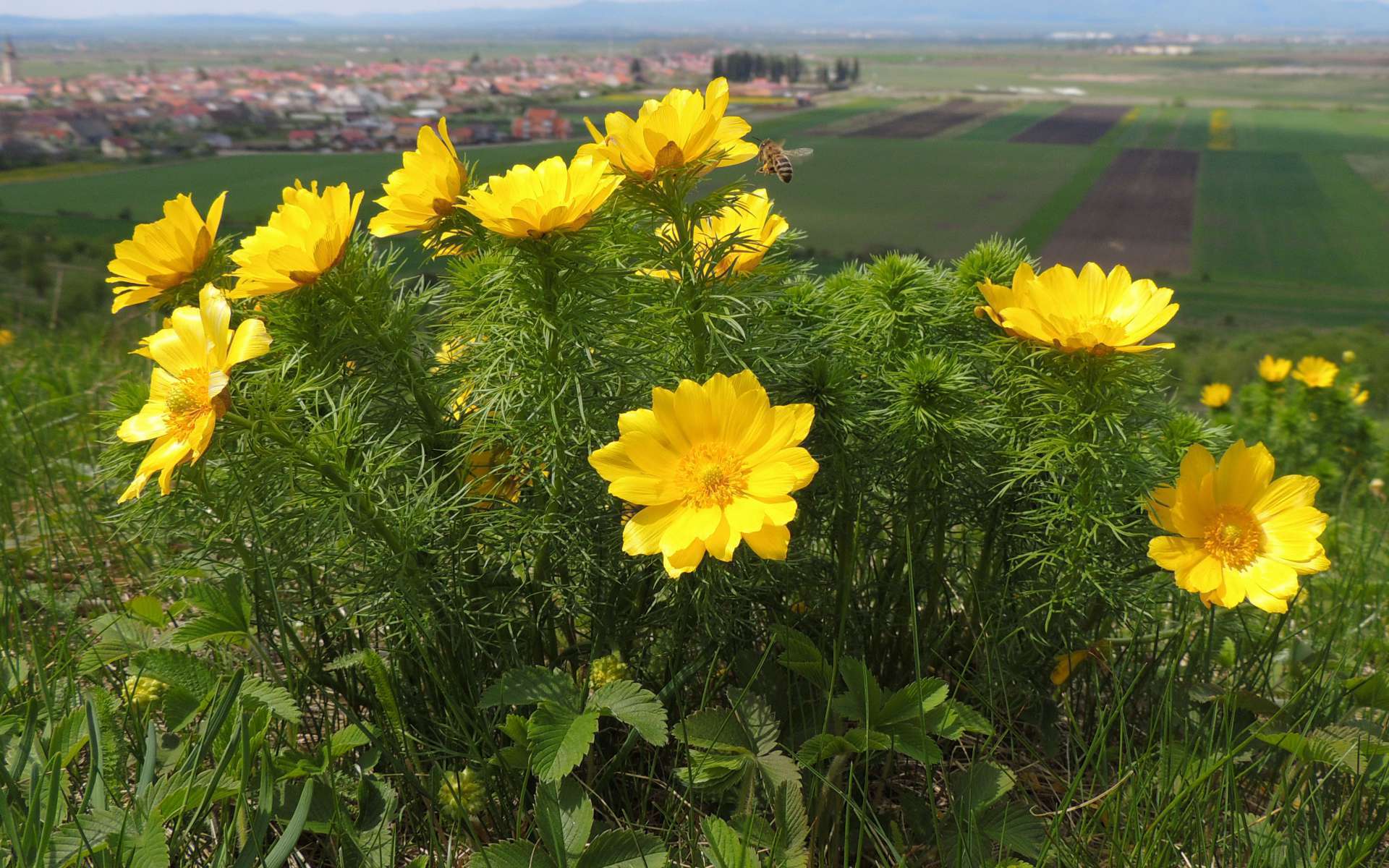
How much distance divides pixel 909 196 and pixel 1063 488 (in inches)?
1363

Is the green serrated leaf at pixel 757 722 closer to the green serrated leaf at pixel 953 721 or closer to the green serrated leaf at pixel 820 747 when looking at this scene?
the green serrated leaf at pixel 820 747

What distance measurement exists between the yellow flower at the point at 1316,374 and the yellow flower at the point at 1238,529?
12.8ft

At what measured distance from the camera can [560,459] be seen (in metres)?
1.30

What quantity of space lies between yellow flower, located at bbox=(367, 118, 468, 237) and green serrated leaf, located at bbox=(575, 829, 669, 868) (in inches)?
33.1

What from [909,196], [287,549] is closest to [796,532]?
[287,549]

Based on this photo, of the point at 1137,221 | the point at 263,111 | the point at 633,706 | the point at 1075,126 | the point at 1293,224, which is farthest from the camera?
the point at 1075,126

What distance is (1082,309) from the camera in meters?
1.35

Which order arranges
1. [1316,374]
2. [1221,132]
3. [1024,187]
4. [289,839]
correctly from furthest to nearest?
[1221,132], [1024,187], [1316,374], [289,839]

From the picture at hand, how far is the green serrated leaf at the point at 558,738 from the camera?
3.89 ft

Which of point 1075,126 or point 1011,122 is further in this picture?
point 1011,122

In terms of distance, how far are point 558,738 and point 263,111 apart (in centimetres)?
2808

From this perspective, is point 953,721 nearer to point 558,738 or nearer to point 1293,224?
point 558,738

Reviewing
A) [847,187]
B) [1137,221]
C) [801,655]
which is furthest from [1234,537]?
[1137,221]

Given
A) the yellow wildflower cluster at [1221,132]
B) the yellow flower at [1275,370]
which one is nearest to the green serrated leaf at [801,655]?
the yellow flower at [1275,370]
